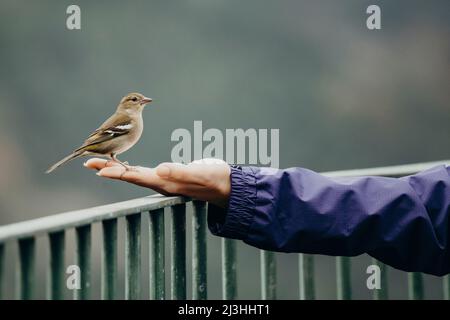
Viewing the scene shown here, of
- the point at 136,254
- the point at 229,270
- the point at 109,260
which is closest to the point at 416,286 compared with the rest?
the point at 229,270

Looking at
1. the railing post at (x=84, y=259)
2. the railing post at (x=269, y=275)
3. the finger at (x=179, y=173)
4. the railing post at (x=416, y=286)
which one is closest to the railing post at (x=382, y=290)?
the railing post at (x=416, y=286)

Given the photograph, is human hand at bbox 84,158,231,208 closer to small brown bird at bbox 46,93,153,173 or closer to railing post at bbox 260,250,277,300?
railing post at bbox 260,250,277,300

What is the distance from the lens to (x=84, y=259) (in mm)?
2057

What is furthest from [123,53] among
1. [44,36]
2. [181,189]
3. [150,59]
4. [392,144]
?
[181,189]

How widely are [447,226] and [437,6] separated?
12659 millimetres

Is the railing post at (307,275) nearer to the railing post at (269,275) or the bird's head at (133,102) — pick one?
the railing post at (269,275)

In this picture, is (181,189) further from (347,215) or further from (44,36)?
(44,36)

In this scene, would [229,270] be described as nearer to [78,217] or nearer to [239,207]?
[239,207]

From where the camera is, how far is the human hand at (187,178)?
8.07 feet

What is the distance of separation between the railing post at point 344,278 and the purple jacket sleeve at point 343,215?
0.61 m

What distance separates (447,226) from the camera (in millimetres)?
2580

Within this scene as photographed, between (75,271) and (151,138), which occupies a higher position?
(151,138)

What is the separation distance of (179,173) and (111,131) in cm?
128
